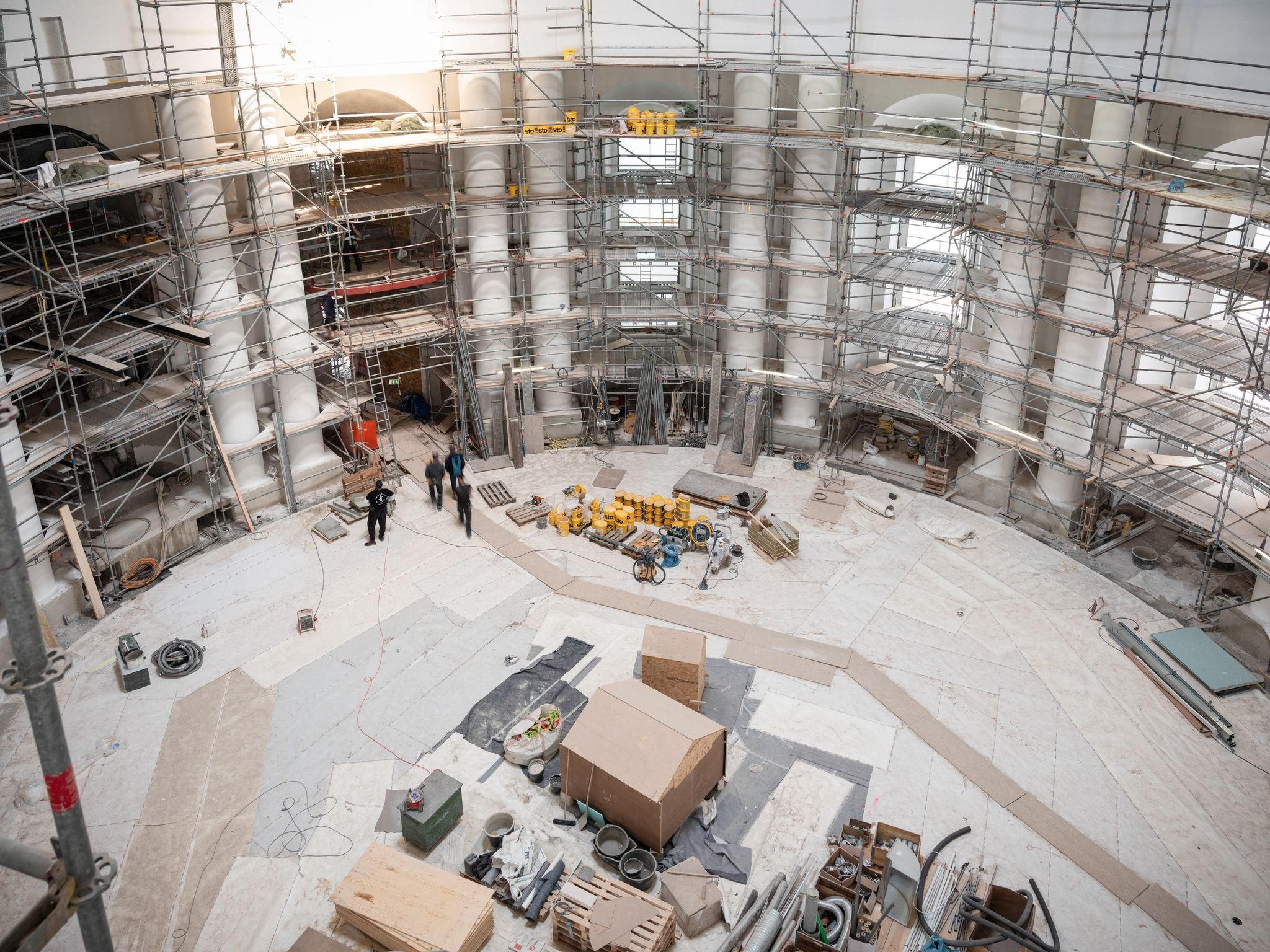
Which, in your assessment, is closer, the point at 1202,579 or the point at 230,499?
the point at 1202,579

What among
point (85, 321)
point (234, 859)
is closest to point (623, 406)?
point (85, 321)

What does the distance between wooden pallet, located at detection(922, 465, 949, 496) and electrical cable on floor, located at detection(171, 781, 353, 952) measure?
13322 millimetres

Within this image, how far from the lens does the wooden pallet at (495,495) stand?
23094 millimetres

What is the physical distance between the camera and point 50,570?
19.3 m

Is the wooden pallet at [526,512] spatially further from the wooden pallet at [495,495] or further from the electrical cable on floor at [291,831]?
the electrical cable on floor at [291,831]

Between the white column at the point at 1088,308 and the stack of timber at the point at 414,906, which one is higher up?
the white column at the point at 1088,308

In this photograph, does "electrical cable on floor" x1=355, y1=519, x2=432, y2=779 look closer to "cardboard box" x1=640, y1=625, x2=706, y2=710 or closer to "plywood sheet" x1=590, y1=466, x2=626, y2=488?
"cardboard box" x1=640, y1=625, x2=706, y2=710

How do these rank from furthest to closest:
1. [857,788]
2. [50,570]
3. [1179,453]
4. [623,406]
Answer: [623,406] → [1179,453] → [50,570] → [857,788]

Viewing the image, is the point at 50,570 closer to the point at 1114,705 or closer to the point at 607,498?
the point at 607,498

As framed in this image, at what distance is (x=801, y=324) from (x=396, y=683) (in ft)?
38.3

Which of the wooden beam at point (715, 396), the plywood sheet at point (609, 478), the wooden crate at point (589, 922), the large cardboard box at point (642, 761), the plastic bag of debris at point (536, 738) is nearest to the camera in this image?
the wooden crate at point (589, 922)

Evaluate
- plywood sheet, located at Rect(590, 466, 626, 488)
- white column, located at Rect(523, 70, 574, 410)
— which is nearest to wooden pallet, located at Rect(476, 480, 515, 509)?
plywood sheet, located at Rect(590, 466, 626, 488)

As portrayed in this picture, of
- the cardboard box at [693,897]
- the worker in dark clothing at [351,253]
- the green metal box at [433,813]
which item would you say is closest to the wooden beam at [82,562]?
the green metal box at [433,813]

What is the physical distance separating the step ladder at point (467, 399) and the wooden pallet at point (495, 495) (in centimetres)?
138
